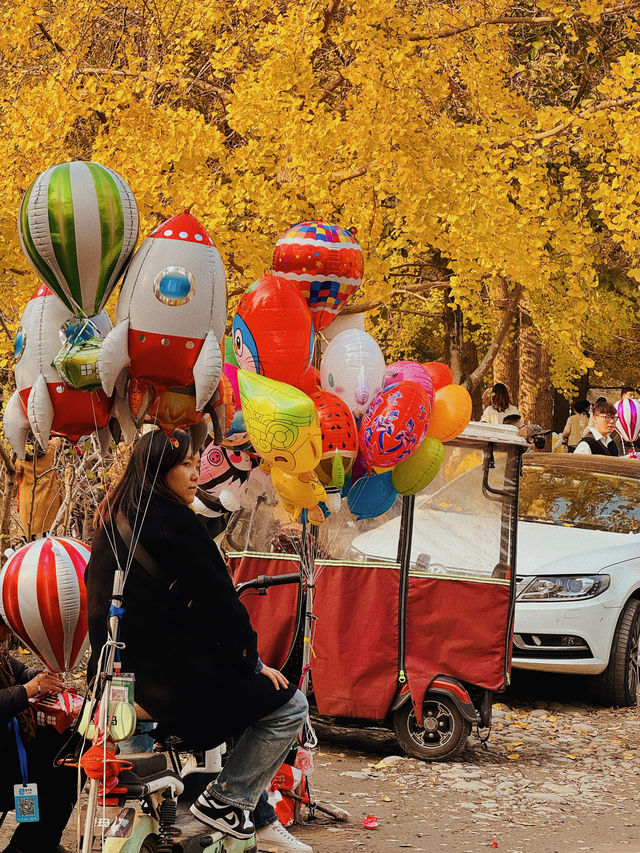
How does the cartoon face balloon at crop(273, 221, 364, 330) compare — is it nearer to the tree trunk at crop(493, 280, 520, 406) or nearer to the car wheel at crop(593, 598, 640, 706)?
the car wheel at crop(593, 598, 640, 706)

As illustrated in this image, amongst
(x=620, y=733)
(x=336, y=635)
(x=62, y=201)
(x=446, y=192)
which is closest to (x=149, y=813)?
(x=62, y=201)

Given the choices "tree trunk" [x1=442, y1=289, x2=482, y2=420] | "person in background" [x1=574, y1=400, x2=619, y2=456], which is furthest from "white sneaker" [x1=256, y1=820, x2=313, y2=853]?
"tree trunk" [x1=442, y1=289, x2=482, y2=420]

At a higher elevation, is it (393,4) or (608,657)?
(393,4)

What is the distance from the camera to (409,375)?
242 inches

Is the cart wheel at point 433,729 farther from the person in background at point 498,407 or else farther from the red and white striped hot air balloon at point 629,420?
the red and white striped hot air balloon at point 629,420

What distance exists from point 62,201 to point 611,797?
450 cm

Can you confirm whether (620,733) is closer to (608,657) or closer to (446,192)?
(608,657)

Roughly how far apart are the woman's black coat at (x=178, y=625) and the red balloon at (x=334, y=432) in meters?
1.22

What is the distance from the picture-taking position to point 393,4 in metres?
10.1

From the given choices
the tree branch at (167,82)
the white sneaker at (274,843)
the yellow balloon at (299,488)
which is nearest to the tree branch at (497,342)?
the tree branch at (167,82)

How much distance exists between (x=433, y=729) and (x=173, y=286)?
3779 mm

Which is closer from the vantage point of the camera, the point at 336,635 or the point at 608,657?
the point at 336,635

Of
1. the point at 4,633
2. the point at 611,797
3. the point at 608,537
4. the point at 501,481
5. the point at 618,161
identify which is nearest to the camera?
the point at 4,633

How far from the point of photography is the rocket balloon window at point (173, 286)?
4.45 m
